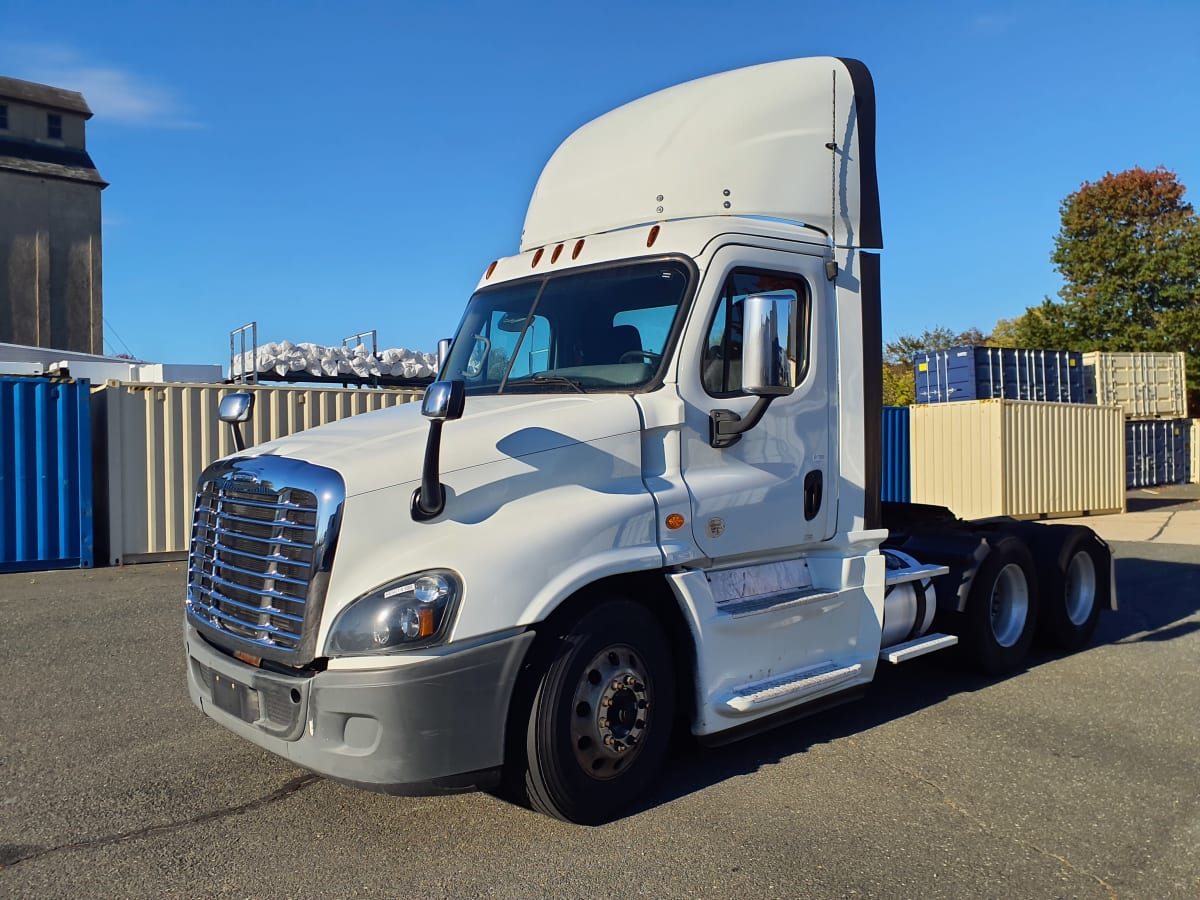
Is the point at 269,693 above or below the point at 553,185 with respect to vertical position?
below

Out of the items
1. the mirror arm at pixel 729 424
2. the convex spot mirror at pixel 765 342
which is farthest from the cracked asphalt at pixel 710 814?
the convex spot mirror at pixel 765 342

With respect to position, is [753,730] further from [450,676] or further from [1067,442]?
[1067,442]

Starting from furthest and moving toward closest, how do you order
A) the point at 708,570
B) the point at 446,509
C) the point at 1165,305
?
1. the point at 1165,305
2. the point at 708,570
3. the point at 446,509

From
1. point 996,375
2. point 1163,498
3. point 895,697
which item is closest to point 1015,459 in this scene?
point 996,375

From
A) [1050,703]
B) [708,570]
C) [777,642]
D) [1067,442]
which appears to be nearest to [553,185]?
[708,570]

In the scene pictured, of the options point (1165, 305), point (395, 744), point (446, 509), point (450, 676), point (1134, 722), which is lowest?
point (1134, 722)

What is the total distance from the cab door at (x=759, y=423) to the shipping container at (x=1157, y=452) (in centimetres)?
2686

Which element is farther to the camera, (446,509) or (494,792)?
(494,792)

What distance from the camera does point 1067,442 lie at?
22312 millimetres

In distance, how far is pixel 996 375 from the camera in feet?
75.2

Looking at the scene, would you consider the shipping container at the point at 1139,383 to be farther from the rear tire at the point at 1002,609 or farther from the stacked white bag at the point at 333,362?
the rear tire at the point at 1002,609

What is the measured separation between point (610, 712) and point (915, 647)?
247 centimetres

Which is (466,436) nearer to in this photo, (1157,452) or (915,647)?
(915,647)

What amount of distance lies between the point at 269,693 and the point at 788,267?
3.34 metres
